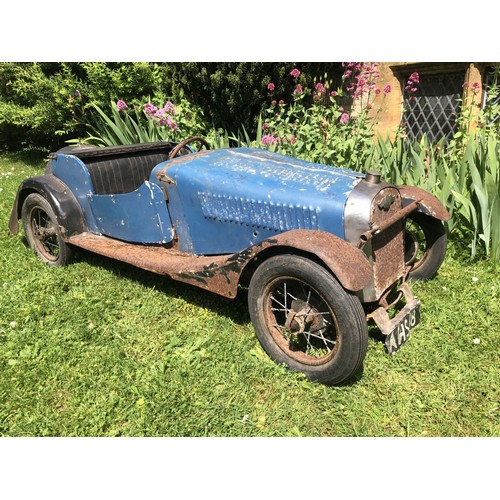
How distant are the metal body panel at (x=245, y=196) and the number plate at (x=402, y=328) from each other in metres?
0.66

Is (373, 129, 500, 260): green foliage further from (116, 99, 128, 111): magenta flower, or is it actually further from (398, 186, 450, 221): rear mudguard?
(116, 99, 128, 111): magenta flower

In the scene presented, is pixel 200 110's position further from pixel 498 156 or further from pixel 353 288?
pixel 353 288

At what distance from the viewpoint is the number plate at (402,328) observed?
2580mm

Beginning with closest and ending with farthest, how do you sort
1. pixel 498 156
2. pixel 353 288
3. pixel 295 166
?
pixel 353 288 → pixel 295 166 → pixel 498 156

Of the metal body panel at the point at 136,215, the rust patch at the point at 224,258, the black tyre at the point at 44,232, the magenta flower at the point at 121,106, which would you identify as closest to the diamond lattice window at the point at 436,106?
the magenta flower at the point at 121,106

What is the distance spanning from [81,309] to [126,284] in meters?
0.48

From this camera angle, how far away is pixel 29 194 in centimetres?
412

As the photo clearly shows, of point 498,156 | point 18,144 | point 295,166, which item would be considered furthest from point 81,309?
point 18,144

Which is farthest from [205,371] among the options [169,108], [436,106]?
[436,106]

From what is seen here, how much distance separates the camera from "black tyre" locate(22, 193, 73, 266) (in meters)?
3.94

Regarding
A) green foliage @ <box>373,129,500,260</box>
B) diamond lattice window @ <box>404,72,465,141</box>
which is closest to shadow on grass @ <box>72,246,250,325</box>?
green foliage @ <box>373,129,500,260</box>

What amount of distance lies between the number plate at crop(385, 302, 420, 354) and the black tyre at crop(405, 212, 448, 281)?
64 centimetres

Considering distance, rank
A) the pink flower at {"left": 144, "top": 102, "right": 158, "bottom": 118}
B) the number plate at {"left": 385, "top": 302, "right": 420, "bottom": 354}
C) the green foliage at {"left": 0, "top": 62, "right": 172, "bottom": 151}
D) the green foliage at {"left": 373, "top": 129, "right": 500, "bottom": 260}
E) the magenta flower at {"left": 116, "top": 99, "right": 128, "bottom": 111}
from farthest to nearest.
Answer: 1. the green foliage at {"left": 0, "top": 62, "right": 172, "bottom": 151}
2. the magenta flower at {"left": 116, "top": 99, "right": 128, "bottom": 111}
3. the pink flower at {"left": 144, "top": 102, "right": 158, "bottom": 118}
4. the green foliage at {"left": 373, "top": 129, "right": 500, "bottom": 260}
5. the number plate at {"left": 385, "top": 302, "right": 420, "bottom": 354}

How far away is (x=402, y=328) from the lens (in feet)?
8.79
